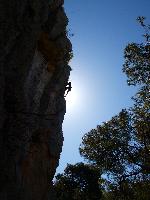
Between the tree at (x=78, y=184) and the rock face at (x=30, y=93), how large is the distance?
22830 millimetres

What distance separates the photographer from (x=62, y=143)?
92.1 ft

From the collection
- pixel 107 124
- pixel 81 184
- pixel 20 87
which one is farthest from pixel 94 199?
pixel 20 87

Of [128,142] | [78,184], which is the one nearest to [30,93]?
[128,142]

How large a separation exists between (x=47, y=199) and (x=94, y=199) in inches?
1022

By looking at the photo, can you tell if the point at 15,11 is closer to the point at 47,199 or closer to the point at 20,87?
the point at 20,87

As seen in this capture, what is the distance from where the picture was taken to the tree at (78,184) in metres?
49.2

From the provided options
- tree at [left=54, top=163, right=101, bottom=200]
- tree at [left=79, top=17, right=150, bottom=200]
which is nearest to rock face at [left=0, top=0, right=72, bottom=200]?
tree at [left=79, top=17, right=150, bottom=200]

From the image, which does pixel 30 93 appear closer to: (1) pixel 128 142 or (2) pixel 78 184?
(1) pixel 128 142

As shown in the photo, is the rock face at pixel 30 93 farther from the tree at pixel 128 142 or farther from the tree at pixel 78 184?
the tree at pixel 78 184

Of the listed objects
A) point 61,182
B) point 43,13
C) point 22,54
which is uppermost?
point 61,182

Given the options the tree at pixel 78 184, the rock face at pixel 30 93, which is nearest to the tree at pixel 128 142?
the rock face at pixel 30 93

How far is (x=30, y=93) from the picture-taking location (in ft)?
80.3

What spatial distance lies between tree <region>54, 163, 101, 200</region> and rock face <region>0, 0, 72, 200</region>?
74.9ft

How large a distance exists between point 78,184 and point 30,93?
30312mm
